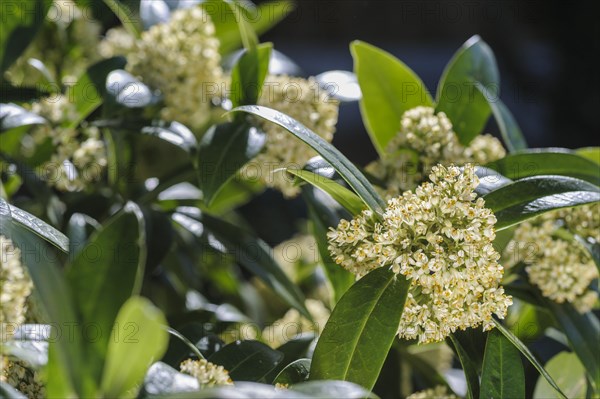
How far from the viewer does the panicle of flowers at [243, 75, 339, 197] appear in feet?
2.88

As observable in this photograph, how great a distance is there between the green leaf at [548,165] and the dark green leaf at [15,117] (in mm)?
532

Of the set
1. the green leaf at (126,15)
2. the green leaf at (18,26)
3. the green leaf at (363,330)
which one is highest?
the green leaf at (126,15)

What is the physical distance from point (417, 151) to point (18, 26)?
0.54 m

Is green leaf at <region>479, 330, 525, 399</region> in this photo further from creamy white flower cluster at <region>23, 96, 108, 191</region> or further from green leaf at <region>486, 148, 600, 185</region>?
creamy white flower cluster at <region>23, 96, 108, 191</region>

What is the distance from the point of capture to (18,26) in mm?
978

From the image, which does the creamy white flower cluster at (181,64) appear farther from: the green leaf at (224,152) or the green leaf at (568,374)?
the green leaf at (568,374)

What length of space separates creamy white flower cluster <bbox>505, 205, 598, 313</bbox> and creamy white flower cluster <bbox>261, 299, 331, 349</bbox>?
272 millimetres

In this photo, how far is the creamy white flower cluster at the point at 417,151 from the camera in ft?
2.74

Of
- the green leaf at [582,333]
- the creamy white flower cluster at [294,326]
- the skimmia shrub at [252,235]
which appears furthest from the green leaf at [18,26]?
the green leaf at [582,333]

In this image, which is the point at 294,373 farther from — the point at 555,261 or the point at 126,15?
the point at 126,15

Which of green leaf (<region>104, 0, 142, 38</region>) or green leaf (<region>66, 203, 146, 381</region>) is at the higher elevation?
green leaf (<region>104, 0, 142, 38</region>)

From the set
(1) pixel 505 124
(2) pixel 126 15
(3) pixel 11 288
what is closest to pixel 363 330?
(3) pixel 11 288

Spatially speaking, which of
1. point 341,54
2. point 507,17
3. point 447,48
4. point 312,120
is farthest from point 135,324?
point 507,17

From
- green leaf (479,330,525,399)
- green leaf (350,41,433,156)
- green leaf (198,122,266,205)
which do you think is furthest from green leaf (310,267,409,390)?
green leaf (350,41,433,156)
